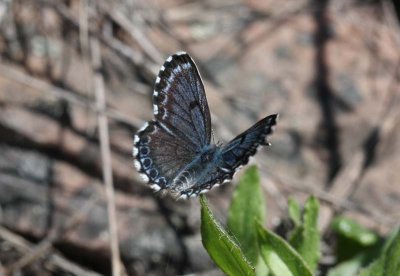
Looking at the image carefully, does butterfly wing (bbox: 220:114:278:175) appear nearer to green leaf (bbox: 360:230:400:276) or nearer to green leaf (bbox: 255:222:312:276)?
green leaf (bbox: 255:222:312:276)

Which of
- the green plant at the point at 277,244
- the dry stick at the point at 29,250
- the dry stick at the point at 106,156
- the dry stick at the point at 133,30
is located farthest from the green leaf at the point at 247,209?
the dry stick at the point at 133,30

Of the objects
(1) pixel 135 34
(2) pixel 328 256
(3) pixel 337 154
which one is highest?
(1) pixel 135 34

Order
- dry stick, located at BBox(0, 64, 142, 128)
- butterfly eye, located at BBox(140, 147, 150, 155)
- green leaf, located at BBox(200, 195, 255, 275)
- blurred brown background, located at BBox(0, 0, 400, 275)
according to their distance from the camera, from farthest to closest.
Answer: dry stick, located at BBox(0, 64, 142, 128) → blurred brown background, located at BBox(0, 0, 400, 275) → butterfly eye, located at BBox(140, 147, 150, 155) → green leaf, located at BBox(200, 195, 255, 275)

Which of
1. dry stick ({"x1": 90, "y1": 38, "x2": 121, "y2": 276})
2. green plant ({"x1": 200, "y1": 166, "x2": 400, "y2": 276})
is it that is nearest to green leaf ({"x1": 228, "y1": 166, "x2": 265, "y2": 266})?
green plant ({"x1": 200, "y1": 166, "x2": 400, "y2": 276})

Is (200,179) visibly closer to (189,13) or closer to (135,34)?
(135,34)

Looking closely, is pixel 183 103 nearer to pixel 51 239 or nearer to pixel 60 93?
pixel 60 93

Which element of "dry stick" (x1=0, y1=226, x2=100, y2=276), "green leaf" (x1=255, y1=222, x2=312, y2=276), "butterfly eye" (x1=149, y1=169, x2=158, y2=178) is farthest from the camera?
"dry stick" (x1=0, y1=226, x2=100, y2=276)

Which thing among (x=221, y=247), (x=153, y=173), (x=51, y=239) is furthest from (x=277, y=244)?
(x=51, y=239)

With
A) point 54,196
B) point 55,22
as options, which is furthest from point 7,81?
point 54,196
